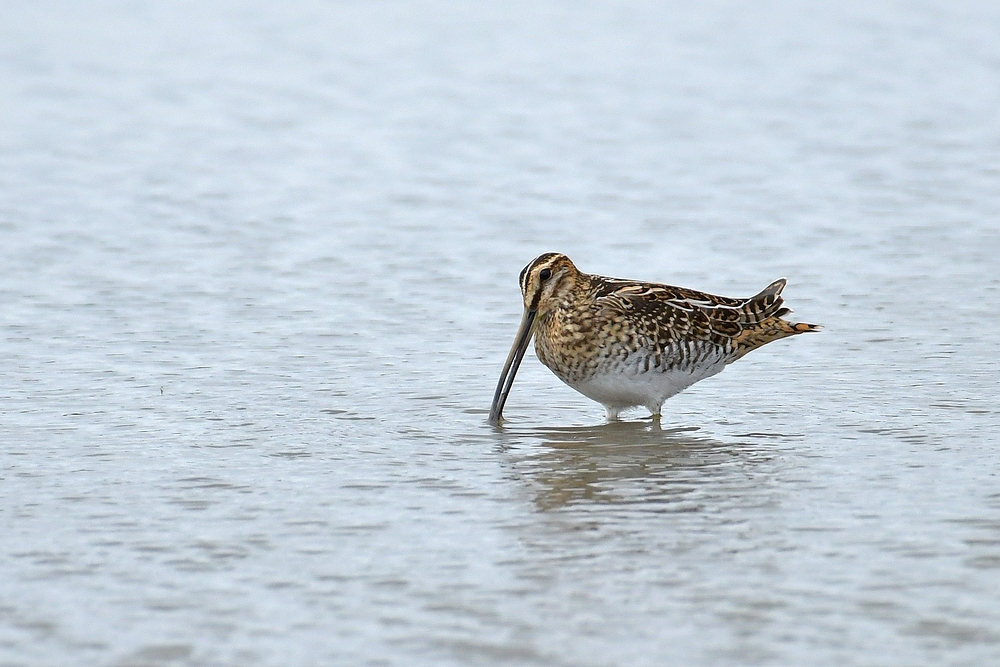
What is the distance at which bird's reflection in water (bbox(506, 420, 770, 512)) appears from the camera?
6531mm

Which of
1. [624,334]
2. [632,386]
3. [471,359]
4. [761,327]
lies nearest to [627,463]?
[632,386]

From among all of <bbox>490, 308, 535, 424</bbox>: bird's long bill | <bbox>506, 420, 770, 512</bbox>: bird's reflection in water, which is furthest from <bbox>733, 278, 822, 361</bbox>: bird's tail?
<bbox>490, 308, 535, 424</bbox>: bird's long bill

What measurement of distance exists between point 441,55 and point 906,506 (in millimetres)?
12997

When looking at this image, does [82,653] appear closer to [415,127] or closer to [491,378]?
[491,378]

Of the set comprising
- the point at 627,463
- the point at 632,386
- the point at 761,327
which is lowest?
the point at 627,463

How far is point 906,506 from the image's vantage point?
20.3ft

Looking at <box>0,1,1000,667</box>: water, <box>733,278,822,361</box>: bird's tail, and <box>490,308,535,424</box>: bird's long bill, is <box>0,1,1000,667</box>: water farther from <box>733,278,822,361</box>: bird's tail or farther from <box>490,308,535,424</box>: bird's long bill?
<box>733,278,822,361</box>: bird's tail

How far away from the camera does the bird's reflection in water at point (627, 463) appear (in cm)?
653

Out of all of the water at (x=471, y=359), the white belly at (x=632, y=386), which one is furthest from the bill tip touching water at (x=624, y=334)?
the water at (x=471, y=359)

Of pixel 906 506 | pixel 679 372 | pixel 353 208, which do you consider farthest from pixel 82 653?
pixel 353 208

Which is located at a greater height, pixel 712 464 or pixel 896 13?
pixel 896 13

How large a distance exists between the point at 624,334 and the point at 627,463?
42.2 inches

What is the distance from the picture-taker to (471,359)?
888 cm

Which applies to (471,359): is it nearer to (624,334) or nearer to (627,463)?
(624,334)
